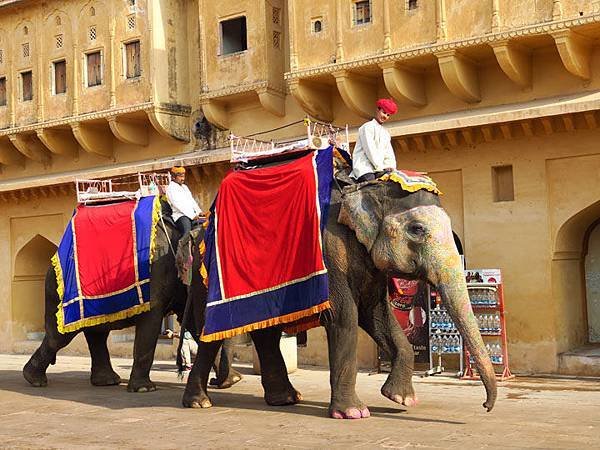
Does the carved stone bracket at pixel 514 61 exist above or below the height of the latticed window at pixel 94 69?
below

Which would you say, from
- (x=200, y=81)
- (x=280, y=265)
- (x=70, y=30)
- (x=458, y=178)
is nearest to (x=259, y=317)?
(x=280, y=265)

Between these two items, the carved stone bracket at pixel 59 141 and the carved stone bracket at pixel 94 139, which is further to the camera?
the carved stone bracket at pixel 59 141

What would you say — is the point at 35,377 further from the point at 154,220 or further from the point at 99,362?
the point at 154,220

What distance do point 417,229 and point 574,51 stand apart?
605 centimetres

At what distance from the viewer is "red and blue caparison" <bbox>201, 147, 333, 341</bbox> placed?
28.6ft

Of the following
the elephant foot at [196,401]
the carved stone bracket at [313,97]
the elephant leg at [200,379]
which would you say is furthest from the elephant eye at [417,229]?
the carved stone bracket at [313,97]

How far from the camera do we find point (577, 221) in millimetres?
13672

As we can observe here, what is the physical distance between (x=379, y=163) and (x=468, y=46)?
570 cm

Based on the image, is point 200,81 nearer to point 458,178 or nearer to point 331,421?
point 458,178

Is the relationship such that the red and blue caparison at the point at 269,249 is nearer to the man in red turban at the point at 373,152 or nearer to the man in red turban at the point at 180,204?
the man in red turban at the point at 373,152

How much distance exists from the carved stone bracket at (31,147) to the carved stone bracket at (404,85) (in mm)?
9090

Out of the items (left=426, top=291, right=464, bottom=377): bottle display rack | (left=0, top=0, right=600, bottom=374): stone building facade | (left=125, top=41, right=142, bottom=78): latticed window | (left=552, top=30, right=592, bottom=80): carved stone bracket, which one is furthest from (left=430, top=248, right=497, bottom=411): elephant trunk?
(left=125, top=41, right=142, bottom=78): latticed window

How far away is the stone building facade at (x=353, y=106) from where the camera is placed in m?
13.4

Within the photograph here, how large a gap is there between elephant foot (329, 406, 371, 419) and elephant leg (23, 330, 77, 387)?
476 cm
